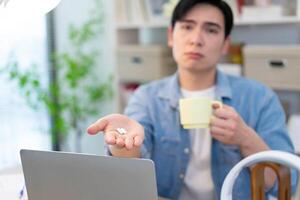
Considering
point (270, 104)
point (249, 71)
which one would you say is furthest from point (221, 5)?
point (249, 71)

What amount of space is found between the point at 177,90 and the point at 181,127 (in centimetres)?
14

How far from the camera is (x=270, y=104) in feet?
5.17

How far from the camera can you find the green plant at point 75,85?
3.12 meters

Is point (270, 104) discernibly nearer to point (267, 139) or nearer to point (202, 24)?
point (267, 139)

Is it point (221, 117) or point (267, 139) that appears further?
point (267, 139)

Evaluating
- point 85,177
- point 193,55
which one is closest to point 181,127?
point 193,55

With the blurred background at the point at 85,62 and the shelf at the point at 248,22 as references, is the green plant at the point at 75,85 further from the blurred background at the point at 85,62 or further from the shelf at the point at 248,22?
the shelf at the point at 248,22

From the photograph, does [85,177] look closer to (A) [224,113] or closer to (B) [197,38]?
(A) [224,113]

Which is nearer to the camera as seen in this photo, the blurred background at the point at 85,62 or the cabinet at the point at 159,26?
the cabinet at the point at 159,26

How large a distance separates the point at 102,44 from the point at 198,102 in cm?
211

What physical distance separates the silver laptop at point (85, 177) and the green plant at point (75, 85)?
2.23m

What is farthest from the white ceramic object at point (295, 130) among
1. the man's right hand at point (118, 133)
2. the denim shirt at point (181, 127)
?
the man's right hand at point (118, 133)

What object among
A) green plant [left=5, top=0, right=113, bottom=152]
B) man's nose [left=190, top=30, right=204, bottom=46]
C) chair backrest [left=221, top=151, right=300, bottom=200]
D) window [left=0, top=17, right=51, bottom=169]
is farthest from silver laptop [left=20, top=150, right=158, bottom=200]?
green plant [left=5, top=0, right=113, bottom=152]

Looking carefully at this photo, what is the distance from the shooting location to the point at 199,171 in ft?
5.08
